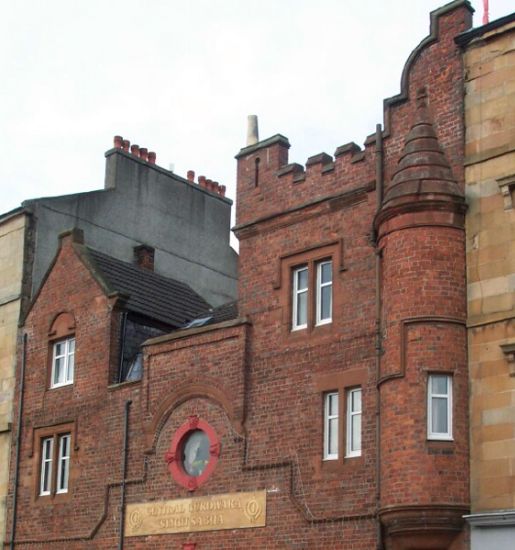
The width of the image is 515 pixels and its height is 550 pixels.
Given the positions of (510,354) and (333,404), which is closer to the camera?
(510,354)

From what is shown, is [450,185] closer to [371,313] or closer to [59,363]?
[371,313]

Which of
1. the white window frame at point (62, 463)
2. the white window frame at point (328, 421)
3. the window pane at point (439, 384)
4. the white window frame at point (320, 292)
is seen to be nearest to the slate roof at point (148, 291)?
the white window frame at point (62, 463)

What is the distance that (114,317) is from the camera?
33.1 m

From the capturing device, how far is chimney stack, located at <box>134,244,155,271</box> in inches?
1566

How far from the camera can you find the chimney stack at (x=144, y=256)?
39.8m

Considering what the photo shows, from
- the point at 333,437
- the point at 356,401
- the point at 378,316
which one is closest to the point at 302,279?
the point at 378,316

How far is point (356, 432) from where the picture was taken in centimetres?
2569

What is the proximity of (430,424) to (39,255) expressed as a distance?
1704 cm

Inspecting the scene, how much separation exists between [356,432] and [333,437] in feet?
2.17

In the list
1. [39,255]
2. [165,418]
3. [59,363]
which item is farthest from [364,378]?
[39,255]

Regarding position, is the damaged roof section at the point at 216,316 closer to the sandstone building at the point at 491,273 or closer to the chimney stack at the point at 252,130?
the chimney stack at the point at 252,130

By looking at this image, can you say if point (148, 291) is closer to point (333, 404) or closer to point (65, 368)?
point (65, 368)

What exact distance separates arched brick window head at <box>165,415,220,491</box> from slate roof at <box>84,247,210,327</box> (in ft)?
17.2

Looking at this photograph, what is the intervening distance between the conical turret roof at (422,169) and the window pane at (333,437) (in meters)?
4.82
